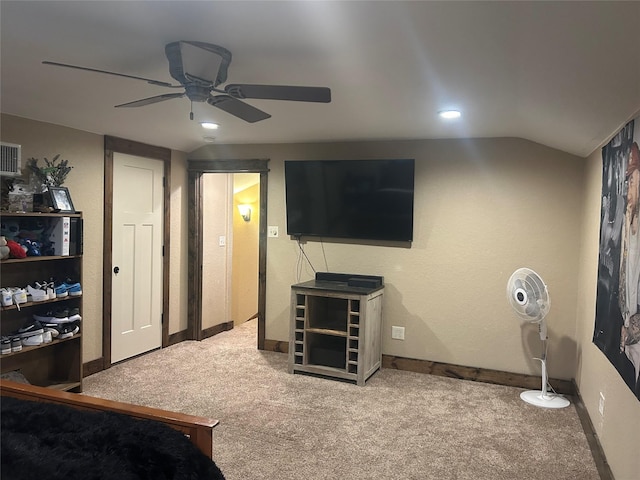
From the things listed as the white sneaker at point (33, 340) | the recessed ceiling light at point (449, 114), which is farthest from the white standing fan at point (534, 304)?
the white sneaker at point (33, 340)

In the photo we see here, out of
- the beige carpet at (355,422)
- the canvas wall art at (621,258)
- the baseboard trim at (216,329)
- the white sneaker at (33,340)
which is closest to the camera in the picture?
the canvas wall art at (621,258)

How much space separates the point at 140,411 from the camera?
→ 1.91 meters

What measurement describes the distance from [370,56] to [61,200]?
2.62 meters

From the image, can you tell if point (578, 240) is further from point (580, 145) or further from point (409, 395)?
point (409, 395)

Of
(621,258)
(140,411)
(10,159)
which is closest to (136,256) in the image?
(10,159)

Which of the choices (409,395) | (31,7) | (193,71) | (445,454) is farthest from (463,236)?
(31,7)

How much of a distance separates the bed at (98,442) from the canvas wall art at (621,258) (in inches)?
74.8

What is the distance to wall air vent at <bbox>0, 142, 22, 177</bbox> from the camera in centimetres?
319

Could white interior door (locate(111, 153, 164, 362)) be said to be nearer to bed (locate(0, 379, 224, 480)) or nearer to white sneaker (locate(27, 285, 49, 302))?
white sneaker (locate(27, 285, 49, 302))

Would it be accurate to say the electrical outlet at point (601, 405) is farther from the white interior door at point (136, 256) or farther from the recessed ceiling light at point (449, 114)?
the white interior door at point (136, 256)

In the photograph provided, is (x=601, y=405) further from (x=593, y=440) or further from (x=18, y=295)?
(x=18, y=295)

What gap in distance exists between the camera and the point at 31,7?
1852 millimetres

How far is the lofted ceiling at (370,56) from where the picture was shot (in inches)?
67.4

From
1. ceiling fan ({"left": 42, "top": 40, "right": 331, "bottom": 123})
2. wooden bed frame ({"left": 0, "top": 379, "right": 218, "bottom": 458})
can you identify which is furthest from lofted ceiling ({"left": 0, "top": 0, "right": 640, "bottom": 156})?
wooden bed frame ({"left": 0, "top": 379, "right": 218, "bottom": 458})
